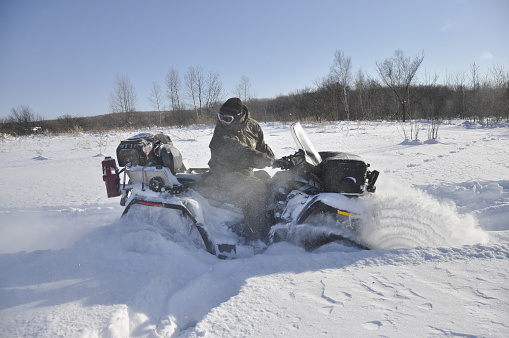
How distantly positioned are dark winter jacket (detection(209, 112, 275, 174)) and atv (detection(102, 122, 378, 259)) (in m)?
0.28

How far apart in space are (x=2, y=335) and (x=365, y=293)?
2295 millimetres

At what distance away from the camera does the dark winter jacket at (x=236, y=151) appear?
10.0 feet

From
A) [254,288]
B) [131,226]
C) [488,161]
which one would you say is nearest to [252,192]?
[254,288]

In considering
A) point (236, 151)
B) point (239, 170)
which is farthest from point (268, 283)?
point (236, 151)

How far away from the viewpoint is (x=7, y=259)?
2.83 m

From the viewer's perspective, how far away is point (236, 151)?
3.18m

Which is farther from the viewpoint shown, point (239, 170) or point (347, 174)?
point (239, 170)

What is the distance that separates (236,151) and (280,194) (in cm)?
68

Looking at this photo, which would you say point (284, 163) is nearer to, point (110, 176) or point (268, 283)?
point (268, 283)

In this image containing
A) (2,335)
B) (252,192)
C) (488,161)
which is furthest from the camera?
(488,161)

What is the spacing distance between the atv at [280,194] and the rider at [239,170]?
11 centimetres

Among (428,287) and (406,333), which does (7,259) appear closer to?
(406,333)

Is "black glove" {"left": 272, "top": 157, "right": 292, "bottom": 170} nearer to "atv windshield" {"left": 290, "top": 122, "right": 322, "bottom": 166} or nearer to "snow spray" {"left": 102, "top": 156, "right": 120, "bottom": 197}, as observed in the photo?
"atv windshield" {"left": 290, "top": 122, "right": 322, "bottom": 166}

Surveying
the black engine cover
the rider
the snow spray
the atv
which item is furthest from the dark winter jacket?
the snow spray
